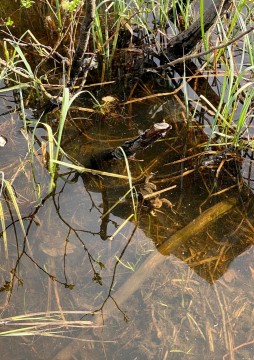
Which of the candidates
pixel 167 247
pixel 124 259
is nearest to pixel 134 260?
pixel 124 259

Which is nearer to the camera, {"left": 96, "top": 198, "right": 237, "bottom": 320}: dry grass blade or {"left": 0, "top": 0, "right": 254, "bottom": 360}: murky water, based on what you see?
{"left": 0, "top": 0, "right": 254, "bottom": 360}: murky water

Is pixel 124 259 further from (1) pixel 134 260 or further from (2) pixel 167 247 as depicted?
(2) pixel 167 247

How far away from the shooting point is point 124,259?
236 cm

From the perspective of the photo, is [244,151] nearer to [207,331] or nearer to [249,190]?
[249,190]

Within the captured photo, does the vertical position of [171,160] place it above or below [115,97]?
below

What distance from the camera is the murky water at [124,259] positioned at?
2.09m

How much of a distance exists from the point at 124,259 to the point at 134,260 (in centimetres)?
5

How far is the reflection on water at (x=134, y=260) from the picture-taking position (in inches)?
82.6

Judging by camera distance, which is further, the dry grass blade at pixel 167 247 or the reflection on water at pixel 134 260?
the dry grass blade at pixel 167 247

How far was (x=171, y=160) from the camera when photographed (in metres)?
2.87

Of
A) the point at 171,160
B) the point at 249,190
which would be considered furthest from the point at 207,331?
the point at 171,160

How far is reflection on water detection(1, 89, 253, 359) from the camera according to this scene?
82.6 inches

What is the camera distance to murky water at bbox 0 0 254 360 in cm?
209

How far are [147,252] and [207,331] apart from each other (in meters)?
0.49
